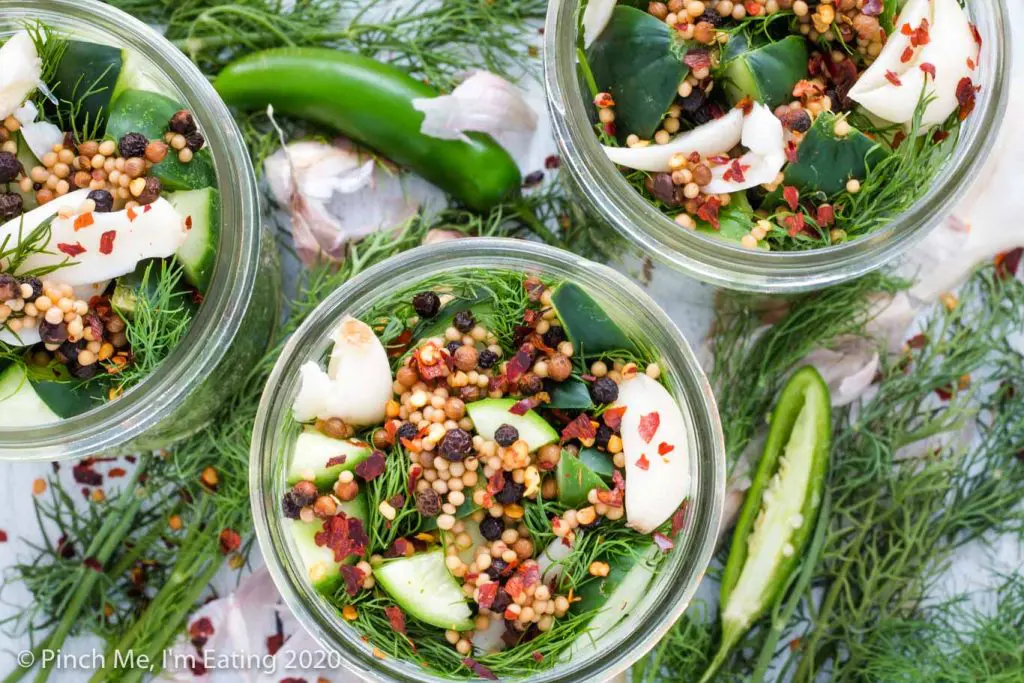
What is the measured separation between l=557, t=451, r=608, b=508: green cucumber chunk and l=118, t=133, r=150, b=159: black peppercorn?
20.5 inches

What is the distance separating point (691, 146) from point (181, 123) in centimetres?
53

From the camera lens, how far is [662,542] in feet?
3.19

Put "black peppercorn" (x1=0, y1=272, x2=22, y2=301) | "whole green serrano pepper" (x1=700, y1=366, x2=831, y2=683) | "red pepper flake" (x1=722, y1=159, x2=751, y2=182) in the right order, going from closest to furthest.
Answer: "black peppercorn" (x1=0, y1=272, x2=22, y2=301) → "red pepper flake" (x1=722, y1=159, x2=751, y2=182) → "whole green serrano pepper" (x1=700, y1=366, x2=831, y2=683)

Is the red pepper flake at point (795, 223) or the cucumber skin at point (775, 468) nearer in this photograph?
the red pepper flake at point (795, 223)

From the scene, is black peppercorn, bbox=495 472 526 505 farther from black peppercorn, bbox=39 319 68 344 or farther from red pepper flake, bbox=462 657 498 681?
black peppercorn, bbox=39 319 68 344

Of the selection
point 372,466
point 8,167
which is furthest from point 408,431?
point 8,167

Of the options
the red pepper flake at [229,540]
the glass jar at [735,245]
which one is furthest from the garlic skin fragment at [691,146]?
the red pepper flake at [229,540]

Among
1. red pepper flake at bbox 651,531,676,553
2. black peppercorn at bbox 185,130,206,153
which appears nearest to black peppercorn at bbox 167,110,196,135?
A: black peppercorn at bbox 185,130,206,153

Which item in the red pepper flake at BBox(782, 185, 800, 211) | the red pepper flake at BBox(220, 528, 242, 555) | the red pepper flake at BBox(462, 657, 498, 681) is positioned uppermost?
the red pepper flake at BBox(782, 185, 800, 211)

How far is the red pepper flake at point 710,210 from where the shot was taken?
1.00 m

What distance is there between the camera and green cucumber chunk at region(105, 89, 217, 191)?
3.20ft

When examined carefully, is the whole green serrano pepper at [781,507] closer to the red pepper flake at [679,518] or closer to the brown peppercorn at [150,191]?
the red pepper flake at [679,518]

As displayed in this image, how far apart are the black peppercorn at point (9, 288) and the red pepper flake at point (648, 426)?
0.61m

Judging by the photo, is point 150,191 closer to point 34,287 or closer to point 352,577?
point 34,287
